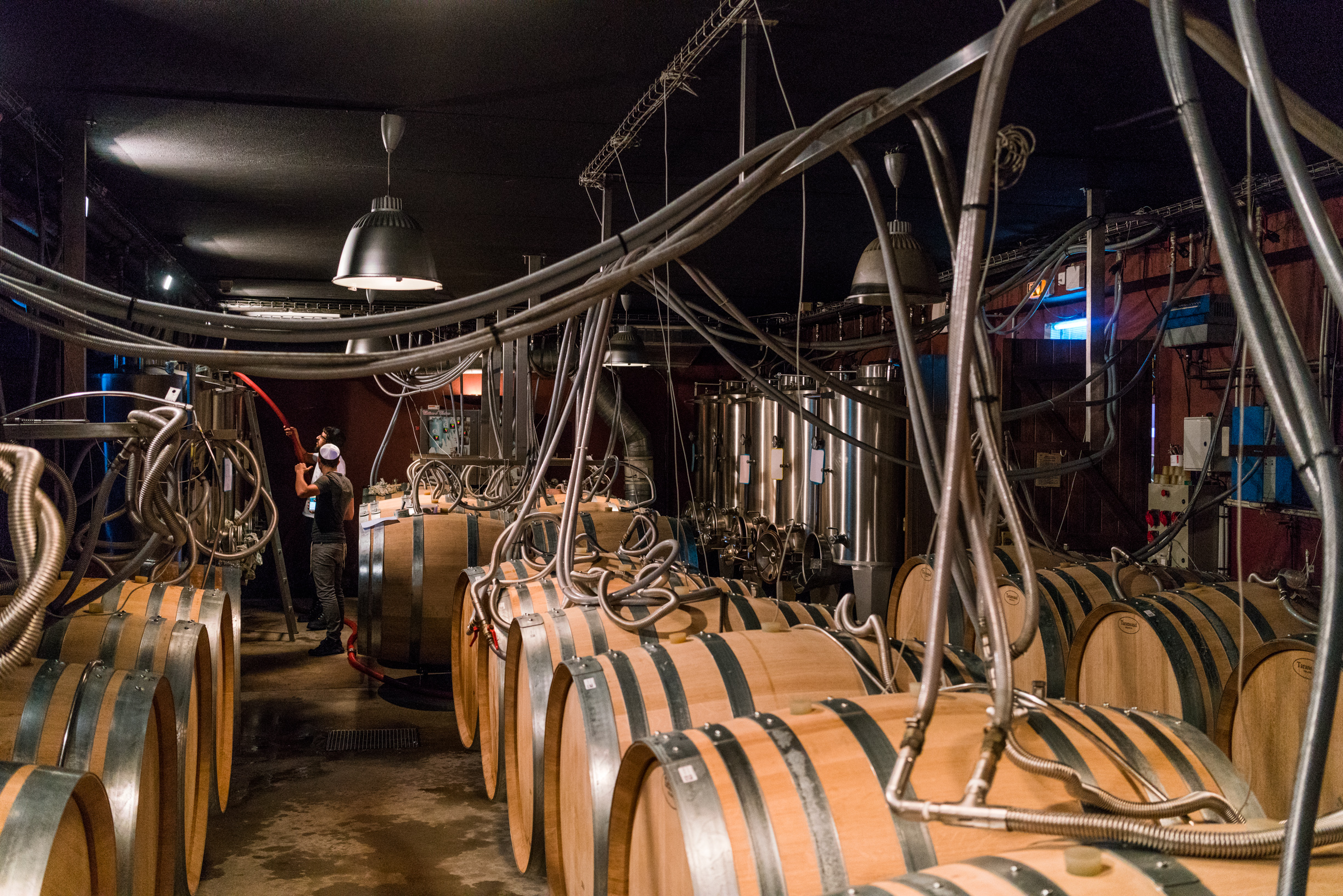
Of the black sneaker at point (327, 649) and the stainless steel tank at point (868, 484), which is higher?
the stainless steel tank at point (868, 484)

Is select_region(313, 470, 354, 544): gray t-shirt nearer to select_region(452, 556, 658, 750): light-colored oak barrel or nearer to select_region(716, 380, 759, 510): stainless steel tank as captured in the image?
select_region(452, 556, 658, 750): light-colored oak barrel

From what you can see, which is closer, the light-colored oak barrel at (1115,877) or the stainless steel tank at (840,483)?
the light-colored oak barrel at (1115,877)

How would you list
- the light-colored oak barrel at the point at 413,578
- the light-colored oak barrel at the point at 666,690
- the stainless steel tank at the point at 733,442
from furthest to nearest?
1. the stainless steel tank at the point at 733,442
2. the light-colored oak barrel at the point at 413,578
3. the light-colored oak barrel at the point at 666,690

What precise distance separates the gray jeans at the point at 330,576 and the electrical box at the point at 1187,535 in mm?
5696

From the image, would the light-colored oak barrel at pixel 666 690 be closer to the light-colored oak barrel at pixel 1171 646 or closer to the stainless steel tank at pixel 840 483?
the light-colored oak barrel at pixel 1171 646

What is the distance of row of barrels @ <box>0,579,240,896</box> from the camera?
1.55m

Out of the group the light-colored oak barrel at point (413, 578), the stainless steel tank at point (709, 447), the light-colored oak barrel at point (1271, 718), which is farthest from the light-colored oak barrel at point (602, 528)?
the stainless steel tank at point (709, 447)

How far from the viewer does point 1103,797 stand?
115cm

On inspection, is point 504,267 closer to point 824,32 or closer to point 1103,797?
point 824,32

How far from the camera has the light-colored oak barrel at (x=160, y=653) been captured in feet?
9.52

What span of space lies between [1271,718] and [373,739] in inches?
163

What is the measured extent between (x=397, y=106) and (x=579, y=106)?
29.5 inches

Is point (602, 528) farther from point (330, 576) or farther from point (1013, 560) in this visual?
point (330, 576)

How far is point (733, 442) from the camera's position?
31.3 ft
